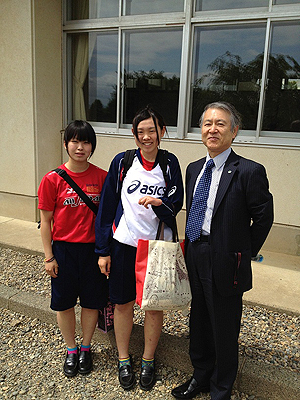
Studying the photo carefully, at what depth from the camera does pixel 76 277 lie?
2.43m

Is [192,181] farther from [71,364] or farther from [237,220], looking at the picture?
[71,364]

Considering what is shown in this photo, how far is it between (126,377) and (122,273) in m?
0.76

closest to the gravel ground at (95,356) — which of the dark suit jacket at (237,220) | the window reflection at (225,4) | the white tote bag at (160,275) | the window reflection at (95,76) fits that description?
A: the white tote bag at (160,275)

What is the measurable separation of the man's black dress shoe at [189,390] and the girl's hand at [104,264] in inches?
36.5

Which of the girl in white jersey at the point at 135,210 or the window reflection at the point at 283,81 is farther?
the window reflection at the point at 283,81

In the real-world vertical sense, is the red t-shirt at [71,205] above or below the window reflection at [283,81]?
below

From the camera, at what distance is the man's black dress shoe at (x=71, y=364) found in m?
2.52

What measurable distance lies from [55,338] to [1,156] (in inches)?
151

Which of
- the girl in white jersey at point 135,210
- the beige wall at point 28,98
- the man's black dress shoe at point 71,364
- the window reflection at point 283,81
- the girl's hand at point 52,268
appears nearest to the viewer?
the girl in white jersey at point 135,210

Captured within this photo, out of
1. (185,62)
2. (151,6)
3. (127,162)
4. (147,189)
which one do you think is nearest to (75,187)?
(127,162)

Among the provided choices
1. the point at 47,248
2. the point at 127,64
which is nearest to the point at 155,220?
the point at 47,248

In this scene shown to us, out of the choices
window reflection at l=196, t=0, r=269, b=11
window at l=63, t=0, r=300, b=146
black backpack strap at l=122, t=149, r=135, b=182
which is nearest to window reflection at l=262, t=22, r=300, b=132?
window at l=63, t=0, r=300, b=146

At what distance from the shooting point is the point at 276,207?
461cm

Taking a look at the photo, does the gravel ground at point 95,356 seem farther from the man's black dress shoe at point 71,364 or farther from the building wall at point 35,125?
the building wall at point 35,125
